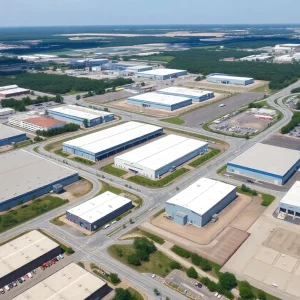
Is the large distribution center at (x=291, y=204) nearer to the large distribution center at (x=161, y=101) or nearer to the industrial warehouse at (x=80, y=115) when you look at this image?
the industrial warehouse at (x=80, y=115)

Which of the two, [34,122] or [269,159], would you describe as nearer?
[269,159]

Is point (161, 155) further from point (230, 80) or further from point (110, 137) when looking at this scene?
point (230, 80)

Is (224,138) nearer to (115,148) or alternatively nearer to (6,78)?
(115,148)

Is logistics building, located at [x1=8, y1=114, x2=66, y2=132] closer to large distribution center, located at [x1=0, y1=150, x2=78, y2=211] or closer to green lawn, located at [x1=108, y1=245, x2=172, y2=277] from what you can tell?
large distribution center, located at [x1=0, y1=150, x2=78, y2=211]

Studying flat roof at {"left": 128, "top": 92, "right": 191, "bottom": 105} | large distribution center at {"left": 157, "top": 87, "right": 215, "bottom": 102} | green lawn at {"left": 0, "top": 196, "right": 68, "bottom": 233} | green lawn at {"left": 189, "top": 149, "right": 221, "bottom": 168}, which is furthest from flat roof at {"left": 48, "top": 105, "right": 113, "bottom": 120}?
green lawn at {"left": 0, "top": 196, "right": 68, "bottom": 233}

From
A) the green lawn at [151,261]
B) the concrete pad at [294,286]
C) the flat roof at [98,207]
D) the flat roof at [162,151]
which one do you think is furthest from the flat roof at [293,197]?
the flat roof at [98,207]

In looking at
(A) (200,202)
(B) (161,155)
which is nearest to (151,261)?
(A) (200,202)
